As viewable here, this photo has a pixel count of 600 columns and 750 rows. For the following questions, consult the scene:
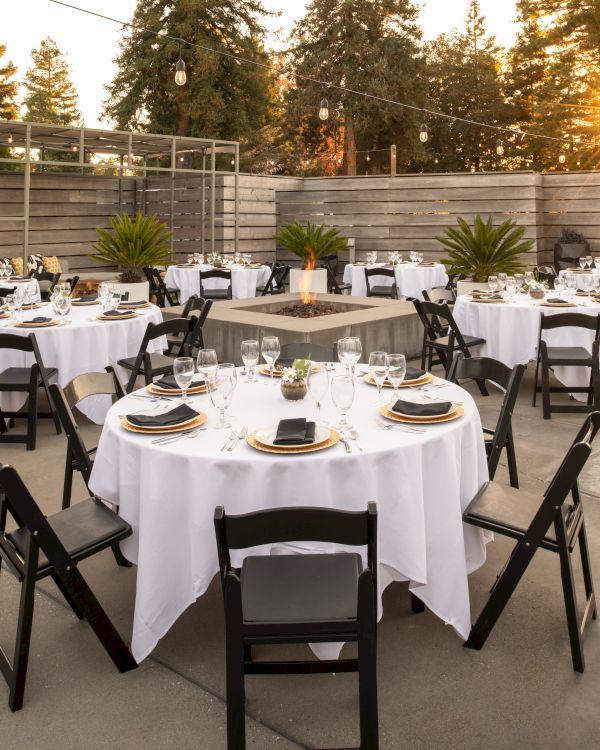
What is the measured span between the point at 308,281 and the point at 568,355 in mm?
3713

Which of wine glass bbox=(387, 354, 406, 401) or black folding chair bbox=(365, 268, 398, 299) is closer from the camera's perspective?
wine glass bbox=(387, 354, 406, 401)

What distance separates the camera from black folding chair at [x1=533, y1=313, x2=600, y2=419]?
543cm

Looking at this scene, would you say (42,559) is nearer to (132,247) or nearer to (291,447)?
(291,447)

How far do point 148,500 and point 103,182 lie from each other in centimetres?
1422

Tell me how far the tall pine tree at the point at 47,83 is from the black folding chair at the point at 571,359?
40686 millimetres

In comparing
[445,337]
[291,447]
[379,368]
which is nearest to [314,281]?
[445,337]

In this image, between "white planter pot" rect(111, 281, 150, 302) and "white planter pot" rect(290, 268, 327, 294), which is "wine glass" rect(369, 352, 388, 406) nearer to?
"white planter pot" rect(111, 281, 150, 302)

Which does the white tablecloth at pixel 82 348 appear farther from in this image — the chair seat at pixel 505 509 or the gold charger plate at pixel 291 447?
the chair seat at pixel 505 509

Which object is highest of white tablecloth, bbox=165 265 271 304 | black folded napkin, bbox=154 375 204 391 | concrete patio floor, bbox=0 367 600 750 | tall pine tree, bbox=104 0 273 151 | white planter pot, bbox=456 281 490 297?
tall pine tree, bbox=104 0 273 151

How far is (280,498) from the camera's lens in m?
2.45

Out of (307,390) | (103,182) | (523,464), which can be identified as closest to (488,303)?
(523,464)

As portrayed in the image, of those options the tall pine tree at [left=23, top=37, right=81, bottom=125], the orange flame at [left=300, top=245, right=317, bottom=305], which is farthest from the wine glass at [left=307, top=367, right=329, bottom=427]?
the tall pine tree at [left=23, top=37, right=81, bottom=125]

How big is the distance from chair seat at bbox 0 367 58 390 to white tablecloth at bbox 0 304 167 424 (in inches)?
4.3

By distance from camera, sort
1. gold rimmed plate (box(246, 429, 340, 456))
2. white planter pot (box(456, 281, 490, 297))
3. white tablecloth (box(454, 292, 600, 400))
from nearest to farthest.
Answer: gold rimmed plate (box(246, 429, 340, 456)), white tablecloth (box(454, 292, 600, 400)), white planter pot (box(456, 281, 490, 297))
